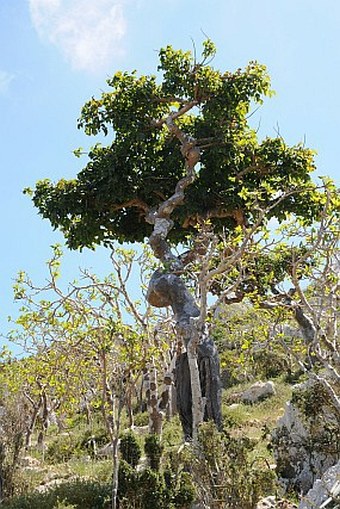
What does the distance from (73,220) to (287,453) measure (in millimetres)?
7035

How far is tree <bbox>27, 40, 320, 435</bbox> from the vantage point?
514 inches

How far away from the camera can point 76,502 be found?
891cm

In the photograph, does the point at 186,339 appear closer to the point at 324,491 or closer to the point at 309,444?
the point at 309,444

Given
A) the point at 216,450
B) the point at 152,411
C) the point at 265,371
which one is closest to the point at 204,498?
the point at 216,450

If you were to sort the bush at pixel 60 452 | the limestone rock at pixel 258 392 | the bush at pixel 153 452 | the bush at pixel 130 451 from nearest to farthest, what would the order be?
the bush at pixel 153 452 → the bush at pixel 130 451 → the bush at pixel 60 452 → the limestone rock at pixel 258 392

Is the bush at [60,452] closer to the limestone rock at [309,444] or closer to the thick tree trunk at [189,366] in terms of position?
the thick tree trunk at [189,366]

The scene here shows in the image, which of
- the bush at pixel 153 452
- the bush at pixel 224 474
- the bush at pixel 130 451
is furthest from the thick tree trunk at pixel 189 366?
the bush at pixel 224 474

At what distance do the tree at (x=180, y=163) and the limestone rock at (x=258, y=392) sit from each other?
10793 millimetres

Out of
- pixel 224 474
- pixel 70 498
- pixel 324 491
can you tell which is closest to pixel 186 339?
pixel 70 498

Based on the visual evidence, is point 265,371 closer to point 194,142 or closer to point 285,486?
point 194,142

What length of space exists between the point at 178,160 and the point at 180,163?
17cm

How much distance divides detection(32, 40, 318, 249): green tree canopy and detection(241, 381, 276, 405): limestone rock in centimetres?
1084

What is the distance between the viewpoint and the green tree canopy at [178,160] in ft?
43.0

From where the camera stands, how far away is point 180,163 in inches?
Answer: 548
